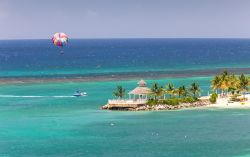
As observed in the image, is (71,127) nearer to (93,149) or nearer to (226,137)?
(93,149)

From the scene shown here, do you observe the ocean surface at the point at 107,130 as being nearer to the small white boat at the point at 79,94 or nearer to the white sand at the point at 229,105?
the small white boat at the point at 79,94

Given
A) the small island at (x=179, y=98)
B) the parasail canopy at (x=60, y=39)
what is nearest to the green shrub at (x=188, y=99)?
the small island at (x=179, y=98)

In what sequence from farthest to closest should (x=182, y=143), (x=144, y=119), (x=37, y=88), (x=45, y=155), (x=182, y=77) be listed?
(x=182, y=77), (x=37, y=88), (x=144, y=119), (x=182, y=143), (x=45, y=155)

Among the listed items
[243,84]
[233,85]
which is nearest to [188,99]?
[233,85]

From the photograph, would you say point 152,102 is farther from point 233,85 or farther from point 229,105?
point 233,85

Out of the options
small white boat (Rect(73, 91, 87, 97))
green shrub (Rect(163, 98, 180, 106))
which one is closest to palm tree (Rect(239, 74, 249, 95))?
green shrub (Rect(163, 98, 180, 106))

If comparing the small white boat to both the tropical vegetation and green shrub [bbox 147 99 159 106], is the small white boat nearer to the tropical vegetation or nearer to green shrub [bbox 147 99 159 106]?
green shrub [bbox 147 99 159 106]

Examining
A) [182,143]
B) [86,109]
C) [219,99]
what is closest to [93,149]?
[182,143]
